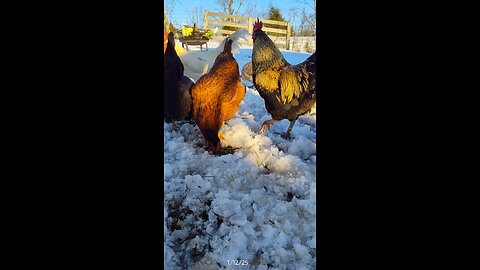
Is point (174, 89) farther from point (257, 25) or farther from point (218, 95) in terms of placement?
point (257, 25)

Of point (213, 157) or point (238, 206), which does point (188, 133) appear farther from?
point (238, 206)

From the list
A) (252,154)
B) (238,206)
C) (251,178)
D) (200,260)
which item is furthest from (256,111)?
(200,260)

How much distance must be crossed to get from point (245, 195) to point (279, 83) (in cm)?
55

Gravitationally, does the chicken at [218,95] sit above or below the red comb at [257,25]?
below

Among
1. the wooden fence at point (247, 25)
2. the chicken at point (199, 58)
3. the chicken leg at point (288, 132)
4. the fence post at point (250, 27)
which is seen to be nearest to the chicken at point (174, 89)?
the chicken at point (199, 58)

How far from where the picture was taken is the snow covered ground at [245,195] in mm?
1225

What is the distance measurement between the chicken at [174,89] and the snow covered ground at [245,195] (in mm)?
61

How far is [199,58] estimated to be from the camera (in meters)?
1.47

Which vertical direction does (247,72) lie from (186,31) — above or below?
below

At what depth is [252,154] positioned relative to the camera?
1.40 metres

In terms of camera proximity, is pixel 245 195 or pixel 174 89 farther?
pixel 174 89

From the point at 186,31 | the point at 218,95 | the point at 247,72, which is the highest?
the point at 186,31

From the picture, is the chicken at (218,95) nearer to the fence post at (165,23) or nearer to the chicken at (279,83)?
the chicken at (279,83)

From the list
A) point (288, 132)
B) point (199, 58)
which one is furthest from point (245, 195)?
point (199, 58)
